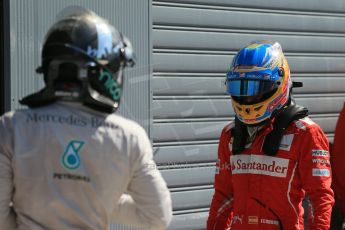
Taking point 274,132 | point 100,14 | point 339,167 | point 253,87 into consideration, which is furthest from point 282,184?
point 339,167

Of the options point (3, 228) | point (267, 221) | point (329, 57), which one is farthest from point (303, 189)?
point (329, 57)

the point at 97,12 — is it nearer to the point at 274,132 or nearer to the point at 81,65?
the point at 274,132

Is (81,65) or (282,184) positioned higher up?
(81,65)

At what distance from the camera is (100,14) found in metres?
4.74

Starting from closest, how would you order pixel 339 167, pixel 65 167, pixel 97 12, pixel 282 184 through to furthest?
pixel 65 167, pixel 282 184, pixel 97 12, pixel 339 167

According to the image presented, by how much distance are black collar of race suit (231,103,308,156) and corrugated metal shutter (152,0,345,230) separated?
5.68ft

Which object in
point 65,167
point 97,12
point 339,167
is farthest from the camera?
point 339,167

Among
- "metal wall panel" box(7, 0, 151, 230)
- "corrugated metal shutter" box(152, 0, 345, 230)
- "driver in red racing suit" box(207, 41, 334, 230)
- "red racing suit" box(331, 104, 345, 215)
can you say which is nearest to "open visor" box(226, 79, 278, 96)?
"driver in red racing suit" box(207, 41, 334, 230)

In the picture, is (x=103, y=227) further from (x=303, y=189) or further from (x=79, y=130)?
(x=303, y=189)

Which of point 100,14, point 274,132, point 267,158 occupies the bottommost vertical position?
point 267,158

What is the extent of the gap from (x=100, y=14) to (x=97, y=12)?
0.03 m

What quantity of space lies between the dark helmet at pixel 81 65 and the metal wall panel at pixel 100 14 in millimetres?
2166

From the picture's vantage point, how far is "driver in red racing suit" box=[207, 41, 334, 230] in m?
3.33

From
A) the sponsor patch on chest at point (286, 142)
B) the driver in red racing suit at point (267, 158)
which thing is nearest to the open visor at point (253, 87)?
the driver in red racing suit at point (267, 158)
